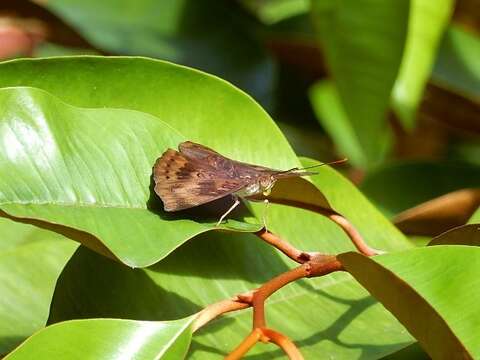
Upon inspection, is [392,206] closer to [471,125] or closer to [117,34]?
[471,125]

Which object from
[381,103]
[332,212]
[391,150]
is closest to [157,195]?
[332,212]

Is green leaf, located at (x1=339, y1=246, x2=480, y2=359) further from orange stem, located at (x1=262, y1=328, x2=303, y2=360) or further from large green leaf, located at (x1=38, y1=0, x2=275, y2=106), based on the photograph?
large green leaf, located at (x1=38, y1=0, x2=275, y2=106)

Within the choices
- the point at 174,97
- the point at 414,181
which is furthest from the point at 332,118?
the point at 174,97

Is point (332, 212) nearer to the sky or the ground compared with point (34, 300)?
nearer to the sky

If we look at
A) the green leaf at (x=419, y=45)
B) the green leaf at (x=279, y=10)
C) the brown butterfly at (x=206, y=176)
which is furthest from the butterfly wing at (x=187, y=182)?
the green leaf at (x=279, y=10)

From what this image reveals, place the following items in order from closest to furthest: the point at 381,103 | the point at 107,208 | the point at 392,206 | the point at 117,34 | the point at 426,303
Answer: the point at 426,303 < the point at 107,208 < the point at 381,103 < the point at 392,206 < the point at 117,34

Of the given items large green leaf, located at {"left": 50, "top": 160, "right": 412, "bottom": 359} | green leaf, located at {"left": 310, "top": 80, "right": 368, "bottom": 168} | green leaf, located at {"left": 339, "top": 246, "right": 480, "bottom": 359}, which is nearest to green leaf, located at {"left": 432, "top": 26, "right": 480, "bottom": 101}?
green leaf, located at {"left": 310, "top": 80, "right": 368, "bottom": 168}

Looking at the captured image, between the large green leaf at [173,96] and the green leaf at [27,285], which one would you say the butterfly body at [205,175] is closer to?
the large green leaf at [173,96]
